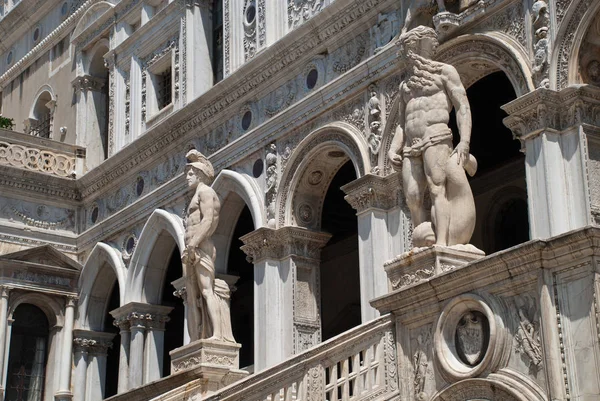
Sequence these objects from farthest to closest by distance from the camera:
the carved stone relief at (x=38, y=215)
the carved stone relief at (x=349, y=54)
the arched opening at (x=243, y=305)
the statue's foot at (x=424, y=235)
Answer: the arched opening at (x=243, y=305) < the carved stone relief at (x=38, y=215) < the carved stone relief at (x=349, y=54) < the statue's foot at (x=424, y=235)

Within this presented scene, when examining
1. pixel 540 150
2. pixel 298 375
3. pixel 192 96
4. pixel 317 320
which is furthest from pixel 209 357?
pixel 192 96

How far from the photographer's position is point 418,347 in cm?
1129

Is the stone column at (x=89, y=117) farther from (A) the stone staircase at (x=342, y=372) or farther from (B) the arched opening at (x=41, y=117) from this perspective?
(A) the stone staircase at (x=342, y=372)

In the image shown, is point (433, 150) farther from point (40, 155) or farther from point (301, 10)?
point (40, 155)

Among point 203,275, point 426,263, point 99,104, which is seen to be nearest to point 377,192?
point 203,275

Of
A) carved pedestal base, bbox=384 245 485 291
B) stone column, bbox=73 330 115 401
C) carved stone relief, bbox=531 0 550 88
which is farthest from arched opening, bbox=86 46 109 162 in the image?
carved pedestal base, bbox=384 245 485 291

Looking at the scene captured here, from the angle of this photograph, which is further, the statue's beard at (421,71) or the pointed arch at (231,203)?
the pointed arch at (231,203)

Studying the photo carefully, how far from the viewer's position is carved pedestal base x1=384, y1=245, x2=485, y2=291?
1138 centimetres

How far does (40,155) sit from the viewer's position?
2522cm

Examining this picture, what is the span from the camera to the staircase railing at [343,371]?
11633 mm

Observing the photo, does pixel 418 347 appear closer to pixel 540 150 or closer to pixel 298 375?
pixel 298 375

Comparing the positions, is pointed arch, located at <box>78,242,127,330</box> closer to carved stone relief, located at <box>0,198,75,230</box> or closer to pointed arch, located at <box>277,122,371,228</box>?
carved stone relief, located at <box>0,198,75,230</box>

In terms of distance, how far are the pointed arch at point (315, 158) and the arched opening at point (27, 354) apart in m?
7.76

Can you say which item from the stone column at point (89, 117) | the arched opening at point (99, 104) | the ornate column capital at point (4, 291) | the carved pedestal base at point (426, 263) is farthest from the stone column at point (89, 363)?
the carved pedestal base at point (426, 263)
